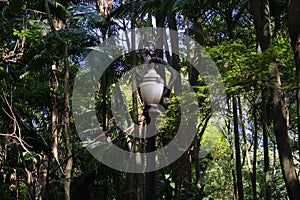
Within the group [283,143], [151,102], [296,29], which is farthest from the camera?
[283,143]

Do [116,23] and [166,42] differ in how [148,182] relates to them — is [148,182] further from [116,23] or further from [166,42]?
[116,23]

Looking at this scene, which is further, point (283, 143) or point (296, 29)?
point (283, 143)

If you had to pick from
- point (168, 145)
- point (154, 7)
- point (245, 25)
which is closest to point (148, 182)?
point (154, 7)

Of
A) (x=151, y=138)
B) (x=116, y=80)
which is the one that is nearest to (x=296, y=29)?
(x=151, y=138)

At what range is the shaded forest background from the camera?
3922mm

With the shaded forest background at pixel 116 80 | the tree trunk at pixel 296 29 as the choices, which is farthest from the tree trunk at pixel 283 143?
the tree trunk at pixel 296 29

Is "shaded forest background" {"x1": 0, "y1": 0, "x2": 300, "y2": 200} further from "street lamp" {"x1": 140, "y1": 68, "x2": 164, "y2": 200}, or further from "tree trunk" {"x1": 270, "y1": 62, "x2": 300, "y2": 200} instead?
"street lamp" {"x1": 140, "y1": 68, "x2": 164, "y2": 200}

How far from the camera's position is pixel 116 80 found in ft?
31.8

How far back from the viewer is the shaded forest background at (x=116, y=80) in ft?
12.9

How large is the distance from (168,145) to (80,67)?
9.29ft

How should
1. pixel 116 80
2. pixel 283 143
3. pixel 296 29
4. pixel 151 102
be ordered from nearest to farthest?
pixel 151 102 < pixel 296 29 < pixel 283 143 < pixel 116 80

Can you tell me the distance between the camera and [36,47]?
631cm

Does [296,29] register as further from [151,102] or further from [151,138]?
[151,138]

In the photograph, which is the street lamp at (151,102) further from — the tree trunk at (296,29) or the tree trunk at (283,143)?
the tree trunk at (283,143)
